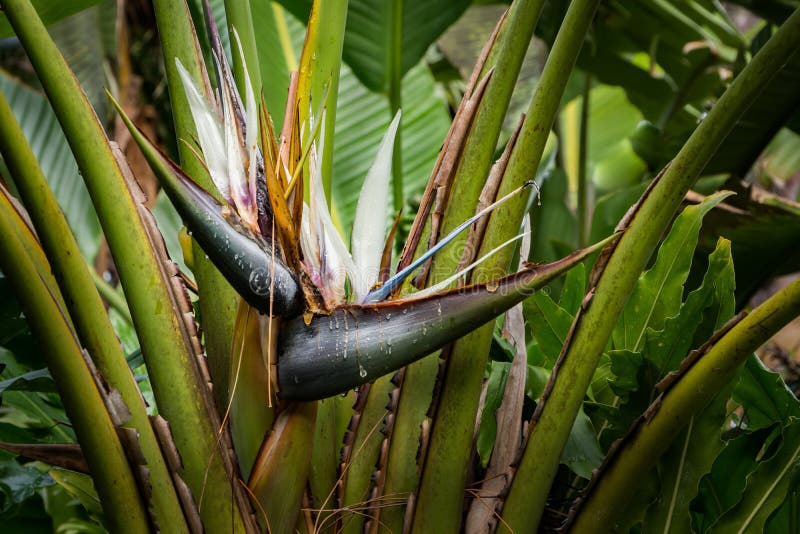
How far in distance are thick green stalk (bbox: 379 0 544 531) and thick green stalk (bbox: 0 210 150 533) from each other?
0.15m

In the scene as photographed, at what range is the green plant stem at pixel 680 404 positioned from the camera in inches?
16.6

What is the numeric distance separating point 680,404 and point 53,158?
101cm

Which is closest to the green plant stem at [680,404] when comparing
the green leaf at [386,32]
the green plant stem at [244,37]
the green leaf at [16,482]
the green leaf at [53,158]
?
the green plant stem at [244,37]

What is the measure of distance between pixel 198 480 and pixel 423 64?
3.21 ft

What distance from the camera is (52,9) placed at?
27.1 inches

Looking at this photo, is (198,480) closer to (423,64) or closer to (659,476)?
(659,476)

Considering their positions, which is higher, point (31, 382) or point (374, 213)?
point (374, 213)

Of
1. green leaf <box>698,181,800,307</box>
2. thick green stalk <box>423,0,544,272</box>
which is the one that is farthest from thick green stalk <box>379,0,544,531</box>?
green leaf <box>698,181,800,307</box>

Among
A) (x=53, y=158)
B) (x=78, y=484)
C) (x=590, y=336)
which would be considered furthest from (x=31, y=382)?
(x=53, y=158)

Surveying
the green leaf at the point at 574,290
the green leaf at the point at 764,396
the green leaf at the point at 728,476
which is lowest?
the green leaf at the point at 728,476

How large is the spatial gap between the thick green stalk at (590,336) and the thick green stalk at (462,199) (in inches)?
2.7

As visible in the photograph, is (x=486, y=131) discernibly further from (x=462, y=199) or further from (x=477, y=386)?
(x=477, y=386)

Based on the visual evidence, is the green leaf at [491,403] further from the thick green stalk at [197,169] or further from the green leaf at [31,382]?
the green leaf at [31,382]

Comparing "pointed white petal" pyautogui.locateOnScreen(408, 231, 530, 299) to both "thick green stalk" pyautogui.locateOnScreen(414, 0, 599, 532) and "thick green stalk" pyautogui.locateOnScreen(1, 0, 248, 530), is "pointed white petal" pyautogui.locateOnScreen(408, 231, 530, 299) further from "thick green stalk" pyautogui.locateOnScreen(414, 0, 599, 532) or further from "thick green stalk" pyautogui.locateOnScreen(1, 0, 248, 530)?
"thick green stalk" pyautogui.locateOnScreen(1, 0, 248, 530)
